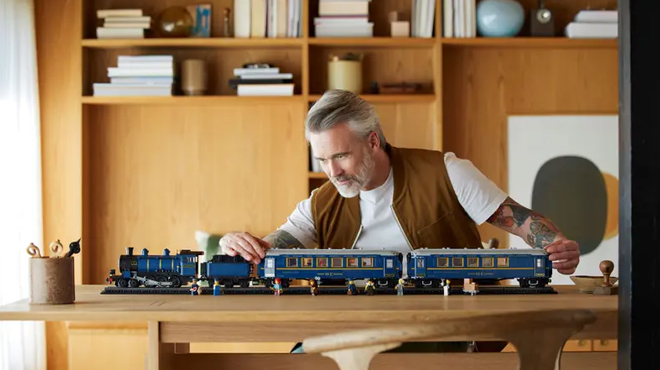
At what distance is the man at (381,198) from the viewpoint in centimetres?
311

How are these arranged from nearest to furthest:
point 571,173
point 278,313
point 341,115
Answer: point 278,313, point 341,115, point 571,173

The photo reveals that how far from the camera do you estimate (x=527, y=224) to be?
9.95ft

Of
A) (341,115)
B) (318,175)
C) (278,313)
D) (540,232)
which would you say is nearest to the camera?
(278,313)

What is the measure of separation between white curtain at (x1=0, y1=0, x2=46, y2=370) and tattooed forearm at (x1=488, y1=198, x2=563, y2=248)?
2444mm

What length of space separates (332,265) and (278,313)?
0.56 m

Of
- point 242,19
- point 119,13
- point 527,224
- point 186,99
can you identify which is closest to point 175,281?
point 527,224

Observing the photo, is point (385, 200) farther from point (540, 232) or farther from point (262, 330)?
point (262, 330)

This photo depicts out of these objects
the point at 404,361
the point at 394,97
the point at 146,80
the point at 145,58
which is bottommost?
the point at 404,361

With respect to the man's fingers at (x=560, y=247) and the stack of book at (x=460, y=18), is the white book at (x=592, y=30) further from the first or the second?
the man's fingers at (x=560, y=247)

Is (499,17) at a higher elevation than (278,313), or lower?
higher

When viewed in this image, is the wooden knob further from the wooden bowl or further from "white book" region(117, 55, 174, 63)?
"white book" region(117, 55, 174, 63)
